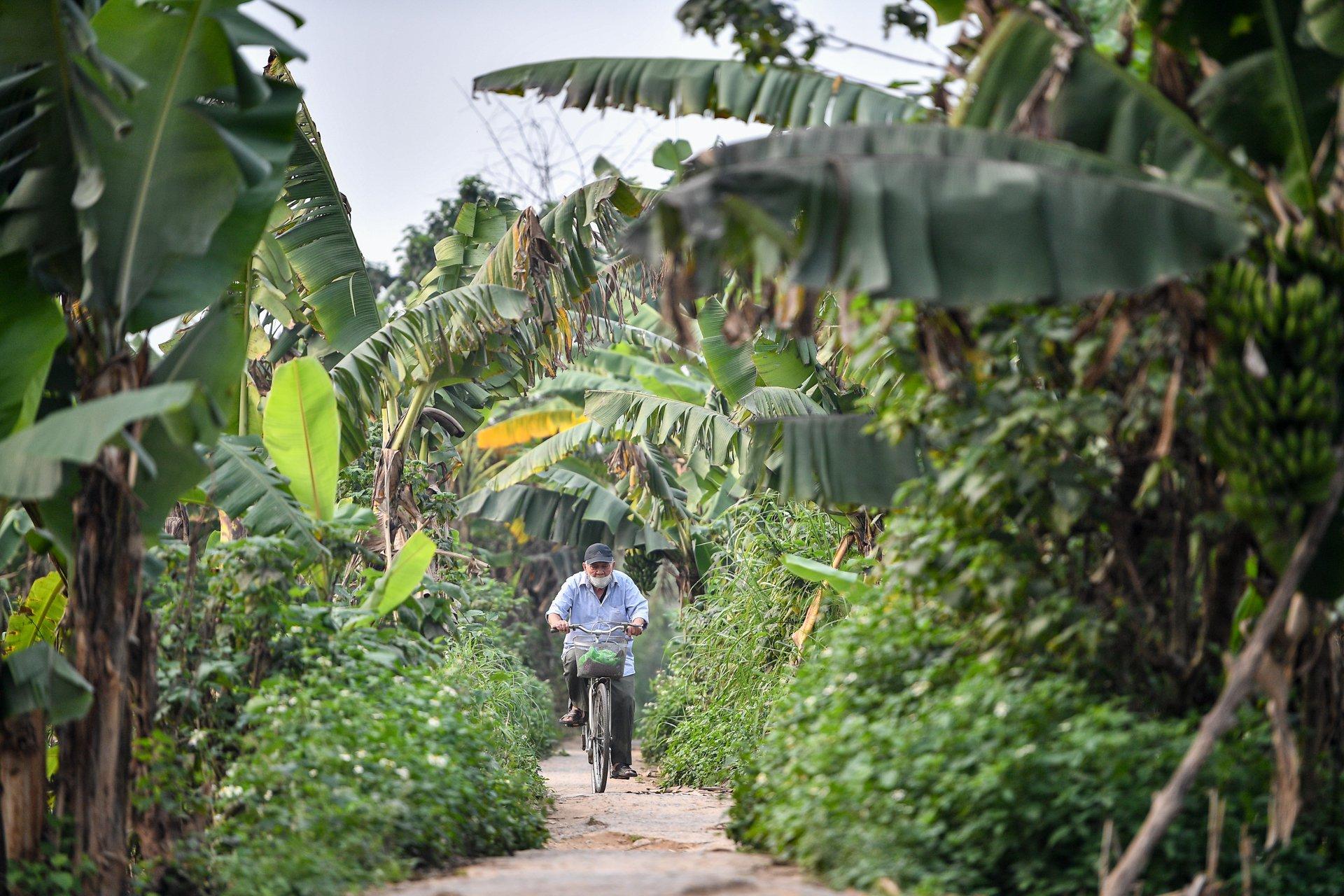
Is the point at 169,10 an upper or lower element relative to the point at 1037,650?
upper

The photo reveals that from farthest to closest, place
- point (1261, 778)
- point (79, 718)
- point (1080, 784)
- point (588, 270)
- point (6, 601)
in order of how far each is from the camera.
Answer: point (588, 270)
point (6, 601)
point (79, 718)
point (1261, 778)
point (1080, 784)

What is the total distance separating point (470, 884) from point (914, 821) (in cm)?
165

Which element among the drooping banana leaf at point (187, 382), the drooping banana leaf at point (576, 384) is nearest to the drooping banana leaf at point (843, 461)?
the drooping banana leaf at point (187, 382)

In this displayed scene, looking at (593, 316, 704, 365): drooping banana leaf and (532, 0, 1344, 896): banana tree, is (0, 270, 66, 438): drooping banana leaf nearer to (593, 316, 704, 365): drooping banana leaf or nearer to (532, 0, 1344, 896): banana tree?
(532, 0, 1344, 896): banana tree

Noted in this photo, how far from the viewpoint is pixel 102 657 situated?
Result: 493cm

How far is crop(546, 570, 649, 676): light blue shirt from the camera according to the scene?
10.4m

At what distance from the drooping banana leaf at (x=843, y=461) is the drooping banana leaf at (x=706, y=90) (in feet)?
5.24

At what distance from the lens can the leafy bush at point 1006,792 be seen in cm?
405

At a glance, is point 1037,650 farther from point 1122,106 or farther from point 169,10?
point 169,10

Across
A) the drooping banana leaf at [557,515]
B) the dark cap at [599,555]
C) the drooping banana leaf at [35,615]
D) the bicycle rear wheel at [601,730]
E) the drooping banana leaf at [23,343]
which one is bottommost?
the bicycle rear wheel at [601,730]

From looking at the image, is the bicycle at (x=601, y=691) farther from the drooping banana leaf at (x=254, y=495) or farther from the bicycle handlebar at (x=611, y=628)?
the drooping banana leaf at (x=254, y=495)

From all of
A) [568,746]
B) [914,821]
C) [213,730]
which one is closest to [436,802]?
[213,730]

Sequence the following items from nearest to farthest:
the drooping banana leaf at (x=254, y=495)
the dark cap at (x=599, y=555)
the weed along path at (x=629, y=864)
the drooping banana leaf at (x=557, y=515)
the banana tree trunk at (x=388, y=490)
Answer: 1. the weed along path at (x=629, y=864)
2. the drooping banana leaf at (x=254, y=495)
3. the dark cap at (x=599, y=555)
4. the banana tree trunk at (x=388, y=490)
5. the drooping banana leaf at (x=557, y=515)

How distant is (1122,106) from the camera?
4.66m
